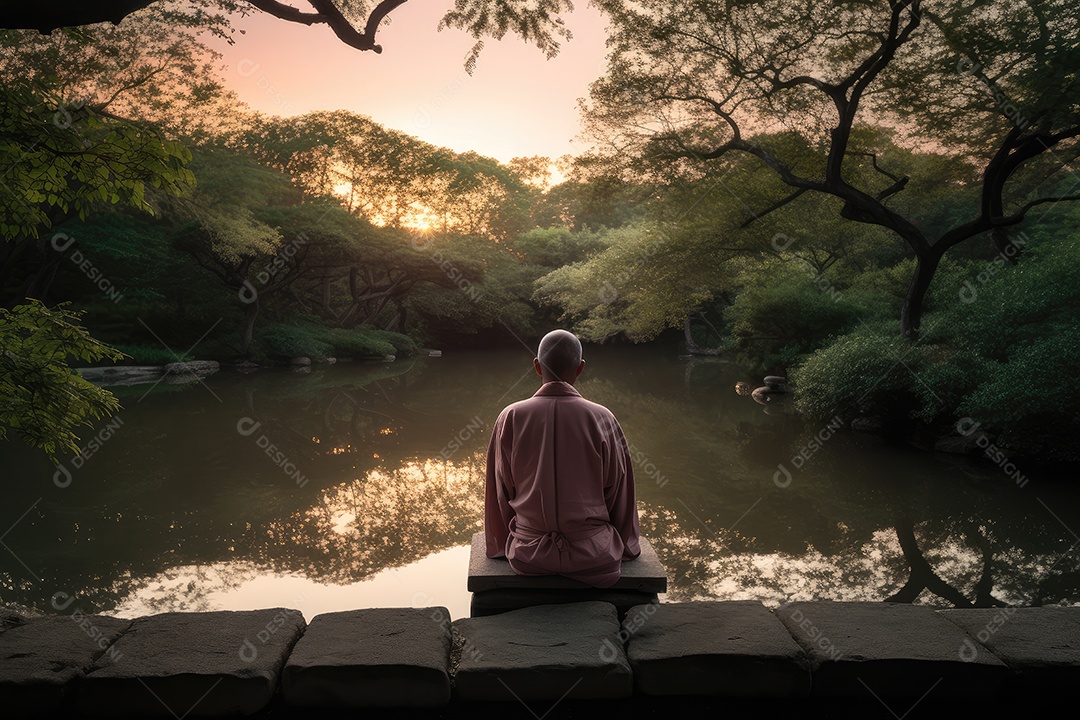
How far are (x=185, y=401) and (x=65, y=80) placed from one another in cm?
731

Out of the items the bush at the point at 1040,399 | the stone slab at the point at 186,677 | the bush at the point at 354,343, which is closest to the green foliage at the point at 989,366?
the bush at the point at 1040,399

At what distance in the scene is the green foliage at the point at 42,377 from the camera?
329 cm

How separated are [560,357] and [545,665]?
1.15m

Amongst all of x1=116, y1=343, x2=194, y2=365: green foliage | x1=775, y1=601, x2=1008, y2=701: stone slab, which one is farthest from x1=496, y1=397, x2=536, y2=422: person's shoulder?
x1=116, y1=343, x2=194, y2=365: green foliage

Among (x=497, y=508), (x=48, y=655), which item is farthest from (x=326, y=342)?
(x=48, y=655)

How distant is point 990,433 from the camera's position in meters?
9.30

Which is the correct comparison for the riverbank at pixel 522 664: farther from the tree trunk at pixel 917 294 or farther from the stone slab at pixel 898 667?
the tree trunk at pixel 917 294

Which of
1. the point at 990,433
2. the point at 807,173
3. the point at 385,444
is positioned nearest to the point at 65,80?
the point at 385,444

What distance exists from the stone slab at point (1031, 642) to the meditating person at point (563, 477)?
1242 mm

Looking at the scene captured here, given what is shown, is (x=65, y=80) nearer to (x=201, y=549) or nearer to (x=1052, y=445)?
(x=201, y=549)

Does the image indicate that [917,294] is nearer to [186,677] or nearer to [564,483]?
[564,483]

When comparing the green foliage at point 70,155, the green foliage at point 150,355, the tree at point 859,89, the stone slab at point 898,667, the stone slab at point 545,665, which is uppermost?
the tree at point 859,89

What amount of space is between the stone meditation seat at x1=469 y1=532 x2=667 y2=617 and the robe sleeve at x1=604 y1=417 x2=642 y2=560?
18 cm

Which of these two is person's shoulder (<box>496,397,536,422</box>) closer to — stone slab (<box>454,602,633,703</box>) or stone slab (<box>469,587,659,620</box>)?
stone slab (<box>469,587,659,620</box>)
